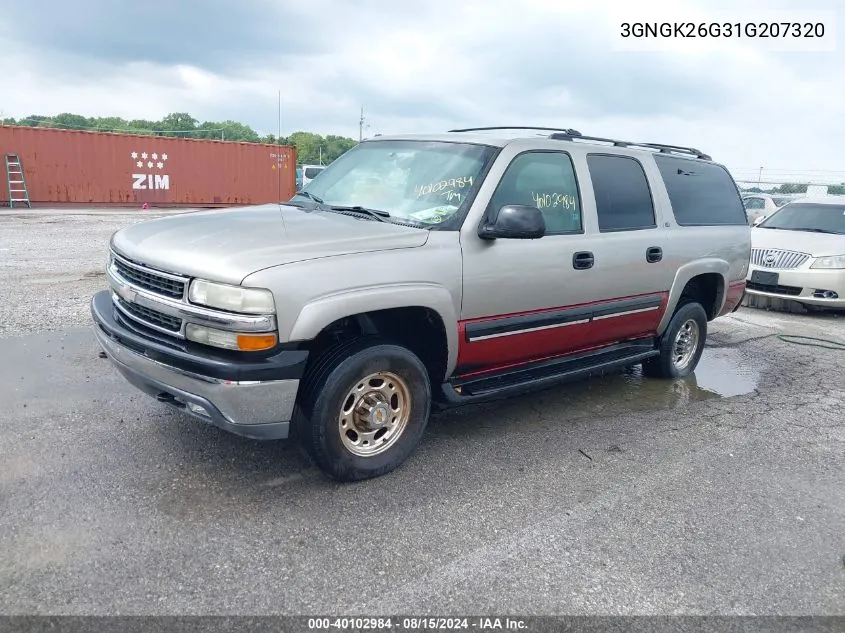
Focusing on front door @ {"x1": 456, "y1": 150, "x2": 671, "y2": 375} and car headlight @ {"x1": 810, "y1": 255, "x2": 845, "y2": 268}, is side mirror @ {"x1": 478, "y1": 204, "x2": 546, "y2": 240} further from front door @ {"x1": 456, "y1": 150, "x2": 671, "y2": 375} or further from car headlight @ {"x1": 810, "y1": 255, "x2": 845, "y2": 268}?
car headlight @ {"x1": 810, "y1": 255, "x2": 845, "y2": 268}

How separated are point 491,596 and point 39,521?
81.0 inches

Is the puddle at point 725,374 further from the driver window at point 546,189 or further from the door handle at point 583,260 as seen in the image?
the driver window at point 546,189

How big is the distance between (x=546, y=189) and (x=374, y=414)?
→ 189 cm

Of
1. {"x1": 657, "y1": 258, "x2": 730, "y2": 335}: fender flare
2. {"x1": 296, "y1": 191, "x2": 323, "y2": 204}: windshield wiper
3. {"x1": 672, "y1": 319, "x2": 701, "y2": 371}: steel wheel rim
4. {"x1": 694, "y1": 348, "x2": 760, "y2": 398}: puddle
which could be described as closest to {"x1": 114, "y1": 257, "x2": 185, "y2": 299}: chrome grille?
{"x1": 296, "y1": 191, "x2": 323, "y2": 204}: windshield wiper

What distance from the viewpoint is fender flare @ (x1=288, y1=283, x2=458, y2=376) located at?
321cm

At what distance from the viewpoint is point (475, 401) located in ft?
13.3

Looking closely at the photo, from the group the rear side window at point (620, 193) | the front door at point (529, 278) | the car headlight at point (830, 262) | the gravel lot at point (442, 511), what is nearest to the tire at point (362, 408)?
the gravel lot at point (442, 511)

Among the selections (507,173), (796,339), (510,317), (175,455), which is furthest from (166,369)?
(796,339)

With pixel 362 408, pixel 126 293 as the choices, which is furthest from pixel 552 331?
pixel 126 293

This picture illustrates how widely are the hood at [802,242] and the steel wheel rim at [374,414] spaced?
7.56 meters

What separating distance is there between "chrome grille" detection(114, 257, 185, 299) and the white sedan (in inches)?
316

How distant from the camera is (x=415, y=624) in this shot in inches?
101

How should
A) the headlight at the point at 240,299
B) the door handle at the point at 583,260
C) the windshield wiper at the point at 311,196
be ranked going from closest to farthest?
1. the headlight at the point at 240,299
2. the door handle at the point at 583,260
3. the windshield wiper at the point at 311,196

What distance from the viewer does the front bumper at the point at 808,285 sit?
8.91 meters
